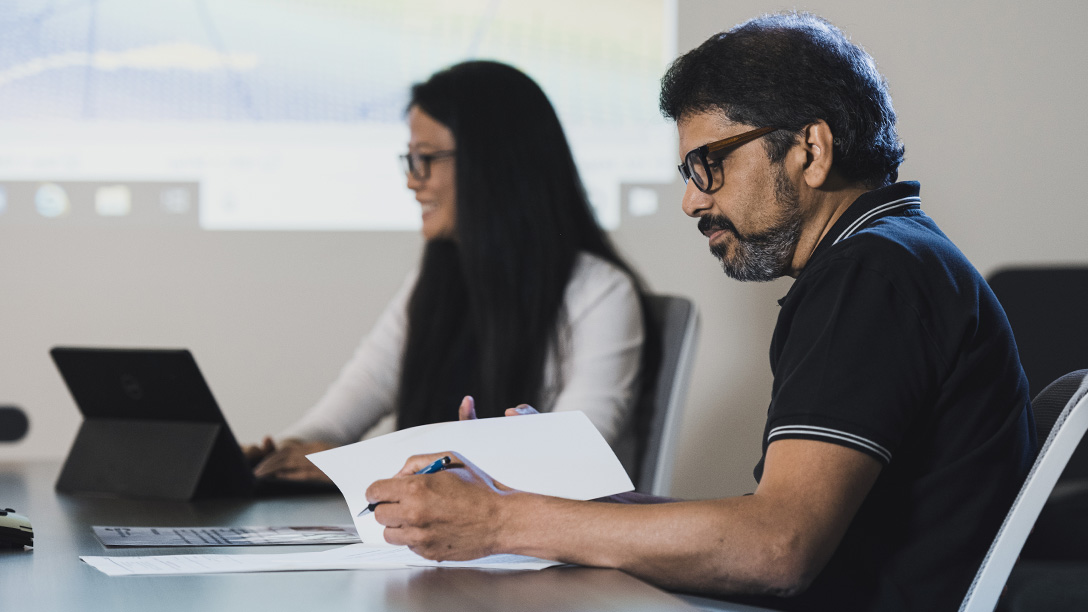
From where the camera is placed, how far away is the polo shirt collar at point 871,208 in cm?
106

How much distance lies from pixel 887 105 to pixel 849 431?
441mm

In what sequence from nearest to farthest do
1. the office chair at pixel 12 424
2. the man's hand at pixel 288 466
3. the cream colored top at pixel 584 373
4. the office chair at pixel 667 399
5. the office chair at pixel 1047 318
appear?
the man's hand at pixel 288 466 → the office chair at pixel 667 399 → the cream colored top at pixel 584 373 → the office chair at pixel 1047 318 → the office chair at pixel 12 424

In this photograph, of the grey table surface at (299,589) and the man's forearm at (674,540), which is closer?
the grey table surface at (299,589)

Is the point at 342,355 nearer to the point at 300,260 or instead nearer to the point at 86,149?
the point at 300,260

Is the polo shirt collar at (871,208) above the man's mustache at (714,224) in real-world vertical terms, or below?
above

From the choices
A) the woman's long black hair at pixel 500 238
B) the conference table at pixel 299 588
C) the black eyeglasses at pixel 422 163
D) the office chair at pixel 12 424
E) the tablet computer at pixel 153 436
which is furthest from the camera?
the office chair at pixel 12 424

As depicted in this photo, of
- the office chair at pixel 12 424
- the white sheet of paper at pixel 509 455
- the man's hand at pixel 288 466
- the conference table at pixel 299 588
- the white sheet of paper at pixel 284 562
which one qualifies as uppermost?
the white sheet of paper at pixel 509 455

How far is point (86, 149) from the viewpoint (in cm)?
254

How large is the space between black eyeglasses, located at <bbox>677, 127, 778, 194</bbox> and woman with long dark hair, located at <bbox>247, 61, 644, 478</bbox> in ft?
2.55

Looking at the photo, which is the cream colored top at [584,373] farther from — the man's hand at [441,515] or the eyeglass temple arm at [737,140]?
the man's hand at [441,515]

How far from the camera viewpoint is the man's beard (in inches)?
44.2

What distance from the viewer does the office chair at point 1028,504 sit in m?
0.87

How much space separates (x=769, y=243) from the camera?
1153mm

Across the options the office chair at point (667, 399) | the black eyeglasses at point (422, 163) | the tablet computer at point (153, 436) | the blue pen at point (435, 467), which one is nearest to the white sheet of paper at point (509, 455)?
the blue pen at point (435, 467)
